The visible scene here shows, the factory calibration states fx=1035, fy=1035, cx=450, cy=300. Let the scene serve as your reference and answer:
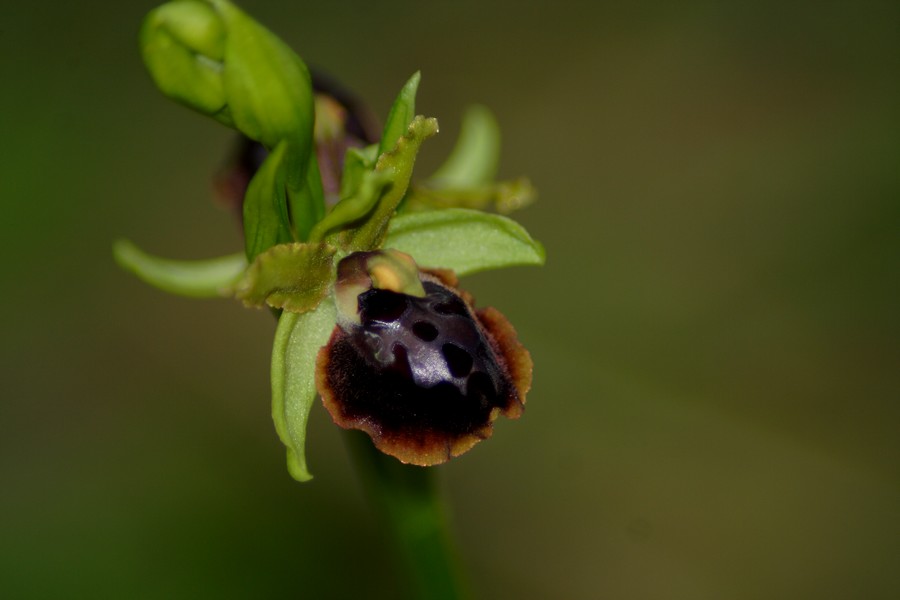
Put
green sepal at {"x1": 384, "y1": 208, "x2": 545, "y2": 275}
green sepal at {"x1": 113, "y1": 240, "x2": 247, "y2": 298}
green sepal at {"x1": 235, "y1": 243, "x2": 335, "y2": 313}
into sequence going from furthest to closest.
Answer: green sepal at {"x1": 113, "y1": 240, "x2": 247, "y2": 298} → green sepal at {"x1": 384, "y1": 208, "x2": 545, "y2": 275} → green sepal at {"x1": 235, "y1": 243, "x2": 335, "y2": 313}

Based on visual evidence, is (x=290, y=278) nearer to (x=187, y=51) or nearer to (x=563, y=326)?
(x=187, y=51)

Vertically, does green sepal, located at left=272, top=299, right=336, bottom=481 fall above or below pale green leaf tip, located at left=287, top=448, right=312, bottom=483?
above

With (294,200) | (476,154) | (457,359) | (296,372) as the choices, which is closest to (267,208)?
(294,200)

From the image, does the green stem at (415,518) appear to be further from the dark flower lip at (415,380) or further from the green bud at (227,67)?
the green bud at (227,67)

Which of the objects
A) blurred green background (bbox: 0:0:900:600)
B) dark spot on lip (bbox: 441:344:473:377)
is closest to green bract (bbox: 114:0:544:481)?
dark spot on lip (bbox: 441:344:473:377)

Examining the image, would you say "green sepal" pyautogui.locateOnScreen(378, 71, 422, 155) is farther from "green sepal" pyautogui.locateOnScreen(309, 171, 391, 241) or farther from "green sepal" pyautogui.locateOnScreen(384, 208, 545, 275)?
"green sepal" pyautogui.locateOnScreen(384, 208, 545, 275)

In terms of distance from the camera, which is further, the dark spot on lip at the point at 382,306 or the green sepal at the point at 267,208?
the dark spot on lip at the point at 382,306

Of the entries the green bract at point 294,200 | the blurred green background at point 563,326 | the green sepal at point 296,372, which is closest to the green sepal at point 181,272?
the green bract at point 294,200

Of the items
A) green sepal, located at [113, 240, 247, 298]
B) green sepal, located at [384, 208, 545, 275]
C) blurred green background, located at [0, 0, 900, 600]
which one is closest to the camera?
green sepal, located at [384, 208, 545, 275]
